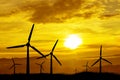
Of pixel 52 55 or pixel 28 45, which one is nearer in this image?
pixel 28 45

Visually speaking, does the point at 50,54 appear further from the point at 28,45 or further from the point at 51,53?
the point at 28,45

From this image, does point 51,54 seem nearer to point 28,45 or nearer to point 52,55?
point 52,55

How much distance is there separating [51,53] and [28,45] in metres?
32.5

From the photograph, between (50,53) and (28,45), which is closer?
(28,45)

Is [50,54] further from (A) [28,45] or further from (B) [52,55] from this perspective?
(A) [28,45]

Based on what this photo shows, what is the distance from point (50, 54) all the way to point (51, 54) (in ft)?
2.51

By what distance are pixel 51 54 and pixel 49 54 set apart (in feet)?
3.78

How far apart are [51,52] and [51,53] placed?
43 centimetres

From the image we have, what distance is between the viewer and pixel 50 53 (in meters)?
178

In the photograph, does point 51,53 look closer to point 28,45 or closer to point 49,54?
point 49,54

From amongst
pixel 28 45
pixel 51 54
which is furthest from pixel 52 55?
pixel 28 45

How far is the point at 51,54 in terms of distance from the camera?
178 m

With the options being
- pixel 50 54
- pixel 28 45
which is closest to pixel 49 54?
pixel 50 54

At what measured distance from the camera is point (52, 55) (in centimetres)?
17700
